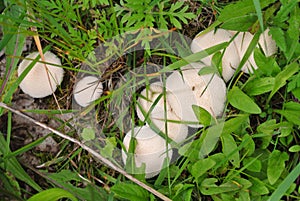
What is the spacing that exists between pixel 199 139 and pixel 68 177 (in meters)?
0.63

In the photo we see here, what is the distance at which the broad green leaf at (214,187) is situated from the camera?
1.87m

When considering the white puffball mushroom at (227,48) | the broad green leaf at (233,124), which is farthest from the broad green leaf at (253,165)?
the white puffball mushroom at (227,48)

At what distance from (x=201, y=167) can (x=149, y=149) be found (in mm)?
221

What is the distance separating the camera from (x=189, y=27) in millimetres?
2104

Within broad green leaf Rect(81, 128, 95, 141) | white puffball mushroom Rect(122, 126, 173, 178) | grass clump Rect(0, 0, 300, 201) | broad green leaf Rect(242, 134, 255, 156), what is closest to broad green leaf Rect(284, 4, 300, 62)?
grass clump Rect(0, 0, 300, 201)

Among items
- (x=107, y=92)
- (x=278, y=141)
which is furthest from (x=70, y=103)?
(x=278, y=141)

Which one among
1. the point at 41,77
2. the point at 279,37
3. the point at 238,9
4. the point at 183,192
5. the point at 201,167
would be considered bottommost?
the point at 183,192

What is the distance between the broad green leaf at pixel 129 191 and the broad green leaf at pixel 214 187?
24cm

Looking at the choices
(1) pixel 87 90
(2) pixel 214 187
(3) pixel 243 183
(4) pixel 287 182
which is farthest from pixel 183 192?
(1) pixel 87 90

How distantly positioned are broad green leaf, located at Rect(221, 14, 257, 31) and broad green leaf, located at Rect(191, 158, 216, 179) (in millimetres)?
522

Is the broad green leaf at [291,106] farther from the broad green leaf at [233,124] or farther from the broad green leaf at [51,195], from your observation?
the broad green leaf at [51,195]

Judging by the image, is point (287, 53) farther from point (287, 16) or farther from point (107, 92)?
point (107, 92)

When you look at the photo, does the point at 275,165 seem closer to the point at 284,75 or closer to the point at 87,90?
the point at 284,75

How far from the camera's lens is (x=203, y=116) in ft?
6.08
